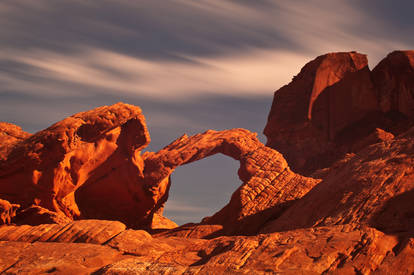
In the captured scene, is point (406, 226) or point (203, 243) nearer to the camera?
point (406, 226)

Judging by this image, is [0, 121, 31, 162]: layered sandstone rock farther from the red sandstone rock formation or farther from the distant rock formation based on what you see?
the distant rock formation

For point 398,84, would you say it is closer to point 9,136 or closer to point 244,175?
point 244,175

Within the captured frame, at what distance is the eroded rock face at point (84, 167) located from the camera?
47.0 feet

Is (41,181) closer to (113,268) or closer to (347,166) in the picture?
(113,268)

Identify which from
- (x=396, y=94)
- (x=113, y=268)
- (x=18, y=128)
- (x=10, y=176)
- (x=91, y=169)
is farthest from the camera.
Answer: (x=396, y=94)

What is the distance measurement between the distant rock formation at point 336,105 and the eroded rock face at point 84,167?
1053cm

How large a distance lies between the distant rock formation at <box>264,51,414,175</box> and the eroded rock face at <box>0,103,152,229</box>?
10.5 metres

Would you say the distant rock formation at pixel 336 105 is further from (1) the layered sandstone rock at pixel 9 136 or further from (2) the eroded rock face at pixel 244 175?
(1) the layered sandstone rock at pixel 9 136

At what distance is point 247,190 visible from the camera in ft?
49.6

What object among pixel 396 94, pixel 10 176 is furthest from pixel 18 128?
pixel 396 94

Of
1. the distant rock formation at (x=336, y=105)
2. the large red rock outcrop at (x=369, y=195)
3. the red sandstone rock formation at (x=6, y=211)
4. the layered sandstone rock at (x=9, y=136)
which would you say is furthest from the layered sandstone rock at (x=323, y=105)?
the red sandstone rock formation at (x=6, y=211)

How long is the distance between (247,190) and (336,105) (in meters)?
13.7

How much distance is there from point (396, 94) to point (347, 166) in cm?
1494

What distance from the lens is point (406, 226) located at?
8.58 metres
